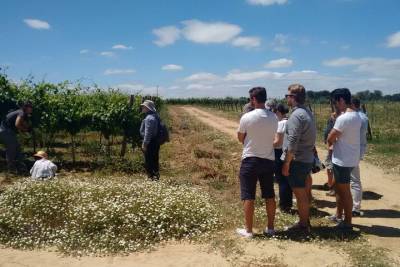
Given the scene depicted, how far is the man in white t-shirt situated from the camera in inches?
248

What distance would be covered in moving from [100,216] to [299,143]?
3.18 meters

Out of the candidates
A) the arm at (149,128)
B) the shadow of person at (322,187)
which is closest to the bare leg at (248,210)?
the arm at (149,128)

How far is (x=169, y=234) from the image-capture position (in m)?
6.42

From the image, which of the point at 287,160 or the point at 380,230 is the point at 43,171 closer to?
the point at 287,160

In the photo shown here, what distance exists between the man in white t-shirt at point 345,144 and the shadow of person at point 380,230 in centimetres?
38

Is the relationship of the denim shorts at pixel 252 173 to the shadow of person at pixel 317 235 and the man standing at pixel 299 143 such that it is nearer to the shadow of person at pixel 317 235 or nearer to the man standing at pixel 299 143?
the man standing at pixel 299 143

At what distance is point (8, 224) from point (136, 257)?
2385 mm

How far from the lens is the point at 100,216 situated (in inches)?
261

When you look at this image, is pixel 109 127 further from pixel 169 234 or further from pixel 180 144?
pixel 169 234

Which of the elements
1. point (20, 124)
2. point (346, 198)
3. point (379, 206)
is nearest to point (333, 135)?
point (346, 198)

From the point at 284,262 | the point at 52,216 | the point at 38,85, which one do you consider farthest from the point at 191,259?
the point at 38,85

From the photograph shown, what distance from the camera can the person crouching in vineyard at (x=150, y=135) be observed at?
8789 millimetres

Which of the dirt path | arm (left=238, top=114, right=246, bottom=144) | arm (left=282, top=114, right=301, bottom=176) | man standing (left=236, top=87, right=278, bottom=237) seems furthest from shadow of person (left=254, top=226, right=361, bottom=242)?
arm (left=238, top=114, right=246, bottom=144)

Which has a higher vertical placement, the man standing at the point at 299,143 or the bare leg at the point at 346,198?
the man standing at the point at 299,143
